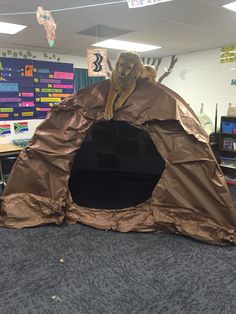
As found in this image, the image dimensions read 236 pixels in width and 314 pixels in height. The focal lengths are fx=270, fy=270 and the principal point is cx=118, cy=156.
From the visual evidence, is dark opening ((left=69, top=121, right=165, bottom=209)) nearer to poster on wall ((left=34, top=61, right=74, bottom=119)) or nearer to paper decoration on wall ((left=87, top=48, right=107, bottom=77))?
paper decoration on wall ((left=87, top=48, right=107, bottom=77))

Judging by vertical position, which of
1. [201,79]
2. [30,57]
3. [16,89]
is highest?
[30,57]

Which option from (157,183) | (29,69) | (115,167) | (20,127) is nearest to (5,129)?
(20,127)

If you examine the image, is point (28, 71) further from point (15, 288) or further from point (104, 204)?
point (15, 288)

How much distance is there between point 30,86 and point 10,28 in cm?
143

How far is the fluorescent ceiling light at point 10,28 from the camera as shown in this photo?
3.04 m

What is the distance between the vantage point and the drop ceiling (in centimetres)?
251

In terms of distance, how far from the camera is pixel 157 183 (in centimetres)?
266

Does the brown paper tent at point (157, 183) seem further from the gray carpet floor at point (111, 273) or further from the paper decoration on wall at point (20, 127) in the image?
the paper decoration on wall at point (20, 127)

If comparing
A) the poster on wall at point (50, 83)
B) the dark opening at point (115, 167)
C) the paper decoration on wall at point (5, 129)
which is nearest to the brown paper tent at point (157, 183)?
→ the dark opening at point (115, 167)

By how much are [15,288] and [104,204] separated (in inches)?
55.3

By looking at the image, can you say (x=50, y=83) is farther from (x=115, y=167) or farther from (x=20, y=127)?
(x=115, y=167)

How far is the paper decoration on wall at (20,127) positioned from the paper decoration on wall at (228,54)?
3.53 m

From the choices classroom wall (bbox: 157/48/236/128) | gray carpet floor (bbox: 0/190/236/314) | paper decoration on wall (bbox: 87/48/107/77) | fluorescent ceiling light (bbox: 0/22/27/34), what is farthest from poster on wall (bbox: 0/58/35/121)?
classroom wall (bbox: 157/48/236/128)

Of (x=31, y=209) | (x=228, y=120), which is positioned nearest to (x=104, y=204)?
(x=31, y=209)
